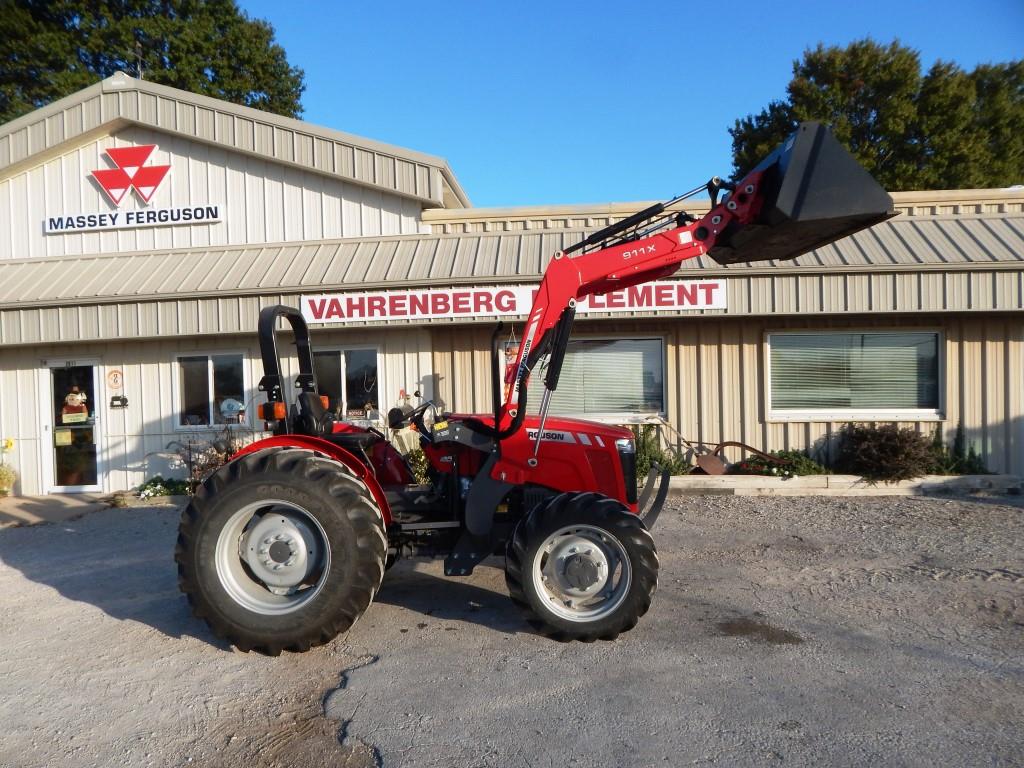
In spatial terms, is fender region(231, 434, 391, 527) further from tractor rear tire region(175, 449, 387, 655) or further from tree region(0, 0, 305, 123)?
tree region(0, 0, 305, 123)

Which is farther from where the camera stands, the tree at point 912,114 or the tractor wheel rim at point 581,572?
the tree at point 912,114

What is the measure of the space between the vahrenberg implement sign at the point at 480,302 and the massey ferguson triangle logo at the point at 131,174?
3.63 metres

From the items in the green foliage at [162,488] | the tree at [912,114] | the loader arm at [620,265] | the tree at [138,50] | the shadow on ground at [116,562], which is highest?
the tree at [138,50]

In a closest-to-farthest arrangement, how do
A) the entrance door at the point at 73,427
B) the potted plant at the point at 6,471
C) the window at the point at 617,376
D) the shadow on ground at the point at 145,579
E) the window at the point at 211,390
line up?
the shadow on ground at the point at 145,579, the window at the point at 617,376, the potted plant at the point at 6,471, the window at the point at 211,390, the entrance door at the point at 73,427

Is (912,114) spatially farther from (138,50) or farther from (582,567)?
(138,50)

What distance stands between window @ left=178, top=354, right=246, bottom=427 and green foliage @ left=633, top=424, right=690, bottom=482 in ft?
17.8

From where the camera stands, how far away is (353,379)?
390 inches

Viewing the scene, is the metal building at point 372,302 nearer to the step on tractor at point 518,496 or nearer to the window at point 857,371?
the window at point 857,371

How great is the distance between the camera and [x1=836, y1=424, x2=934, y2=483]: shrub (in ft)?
27.7

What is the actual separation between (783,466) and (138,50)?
84.3ft

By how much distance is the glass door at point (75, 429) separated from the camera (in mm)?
10266

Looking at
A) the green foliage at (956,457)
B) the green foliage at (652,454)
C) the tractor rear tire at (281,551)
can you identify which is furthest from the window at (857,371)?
the tractor rear tire at (281,551)

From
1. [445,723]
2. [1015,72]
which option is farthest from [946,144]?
[445,723]

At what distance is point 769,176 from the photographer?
4211mm
